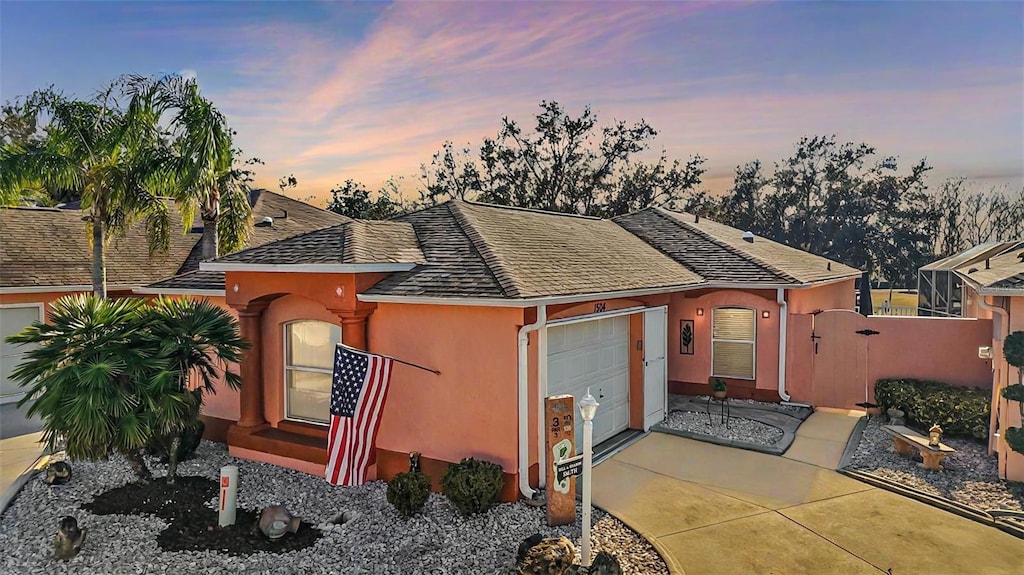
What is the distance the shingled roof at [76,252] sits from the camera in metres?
14.1

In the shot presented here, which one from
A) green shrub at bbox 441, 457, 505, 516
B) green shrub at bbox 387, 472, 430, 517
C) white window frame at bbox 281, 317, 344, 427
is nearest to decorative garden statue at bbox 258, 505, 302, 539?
green shrub at bbox 387, 472, 430, 517

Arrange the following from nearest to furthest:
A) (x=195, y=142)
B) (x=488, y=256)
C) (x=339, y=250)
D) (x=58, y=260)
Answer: (x=339, y=250) < (x=488, y=256) < (x=195, y=142) < (x=58, y=260)

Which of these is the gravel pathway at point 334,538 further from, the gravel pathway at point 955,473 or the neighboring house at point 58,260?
the neighboring house at point 58,260

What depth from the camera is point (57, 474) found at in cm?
880

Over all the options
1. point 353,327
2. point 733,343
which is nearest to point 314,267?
point 353,327

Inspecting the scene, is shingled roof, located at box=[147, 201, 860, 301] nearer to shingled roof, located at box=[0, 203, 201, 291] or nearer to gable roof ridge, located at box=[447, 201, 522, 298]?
gable roof ridge, located at box=[447, 201, 522, 298]

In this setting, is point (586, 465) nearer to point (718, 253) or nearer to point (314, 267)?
point (314, 267)

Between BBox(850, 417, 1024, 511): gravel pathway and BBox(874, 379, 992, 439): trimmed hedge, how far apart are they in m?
0.28

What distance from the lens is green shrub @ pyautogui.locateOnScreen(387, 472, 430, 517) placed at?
7.42 metres

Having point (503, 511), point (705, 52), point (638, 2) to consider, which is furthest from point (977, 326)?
point (503, 511)

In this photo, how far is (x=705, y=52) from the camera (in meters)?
13.4

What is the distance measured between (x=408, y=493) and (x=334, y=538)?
1.05 meters

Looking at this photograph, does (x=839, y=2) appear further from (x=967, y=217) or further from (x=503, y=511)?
(x=967, y=217)

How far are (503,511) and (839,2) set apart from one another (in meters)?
11.8
